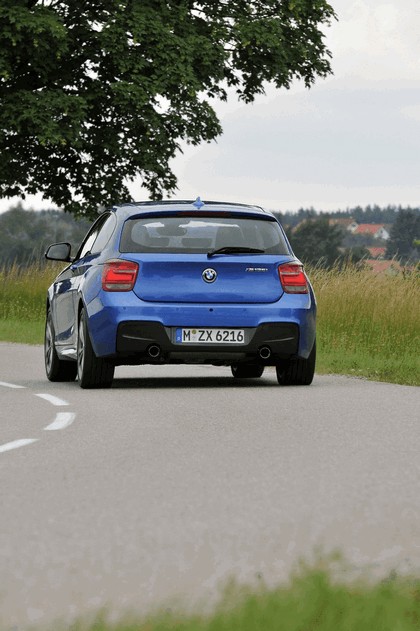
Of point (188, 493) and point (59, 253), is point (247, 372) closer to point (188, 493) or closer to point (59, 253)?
point (59, 253)

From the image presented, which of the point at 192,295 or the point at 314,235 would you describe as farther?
the point at 314,235

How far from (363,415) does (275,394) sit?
207 cm

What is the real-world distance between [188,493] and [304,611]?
2917mm

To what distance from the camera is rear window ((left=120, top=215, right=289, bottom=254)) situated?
46.6 feet

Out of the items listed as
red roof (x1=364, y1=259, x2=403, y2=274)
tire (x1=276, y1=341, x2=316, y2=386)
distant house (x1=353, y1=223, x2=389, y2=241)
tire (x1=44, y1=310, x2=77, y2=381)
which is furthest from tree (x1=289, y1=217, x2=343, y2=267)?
tire (x1=276, y1=341, x2=316, y2=386)

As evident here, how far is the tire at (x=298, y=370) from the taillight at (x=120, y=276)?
5.90 feet

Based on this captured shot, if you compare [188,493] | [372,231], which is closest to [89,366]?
[188,493]

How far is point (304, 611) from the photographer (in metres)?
4.80

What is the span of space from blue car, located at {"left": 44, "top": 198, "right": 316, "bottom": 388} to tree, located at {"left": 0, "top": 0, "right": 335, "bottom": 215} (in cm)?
1958

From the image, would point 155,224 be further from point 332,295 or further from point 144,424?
point 332,295

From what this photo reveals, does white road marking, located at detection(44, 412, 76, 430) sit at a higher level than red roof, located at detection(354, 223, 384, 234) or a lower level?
higher

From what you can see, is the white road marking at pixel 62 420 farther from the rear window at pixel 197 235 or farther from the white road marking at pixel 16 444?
the rear window at pixel 197 235

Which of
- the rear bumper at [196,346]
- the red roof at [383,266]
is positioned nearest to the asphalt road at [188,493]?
the rear bumper at [196,346]

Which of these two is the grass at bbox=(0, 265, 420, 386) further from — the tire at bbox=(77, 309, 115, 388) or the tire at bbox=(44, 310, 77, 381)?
the tire at bbox=(77, 309, 115, 388)
